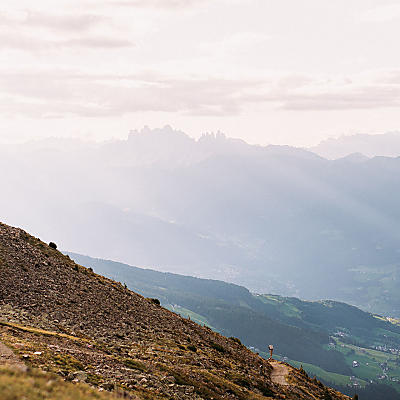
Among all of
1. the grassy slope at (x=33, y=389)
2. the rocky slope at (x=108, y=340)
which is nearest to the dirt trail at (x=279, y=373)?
the rocky slope at (x=108, y=340)

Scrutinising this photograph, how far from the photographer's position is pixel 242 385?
53.1m

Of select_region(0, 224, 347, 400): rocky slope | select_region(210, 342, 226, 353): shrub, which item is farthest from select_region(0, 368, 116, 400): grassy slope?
select_region(210, 342, 226, 353): shrub

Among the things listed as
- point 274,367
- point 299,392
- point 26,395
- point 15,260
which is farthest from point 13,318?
point 274,367

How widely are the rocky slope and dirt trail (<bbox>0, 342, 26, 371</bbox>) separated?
2.27ft

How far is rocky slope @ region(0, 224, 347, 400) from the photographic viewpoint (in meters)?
36.5

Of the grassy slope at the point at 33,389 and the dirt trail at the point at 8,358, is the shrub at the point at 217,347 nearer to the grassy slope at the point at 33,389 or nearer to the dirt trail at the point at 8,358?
the dirt trail at the point at 8,358

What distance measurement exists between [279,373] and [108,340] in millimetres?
39137

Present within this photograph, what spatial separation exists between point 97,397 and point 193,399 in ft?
62.7

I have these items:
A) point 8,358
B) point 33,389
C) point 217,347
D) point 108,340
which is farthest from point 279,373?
point 33,389

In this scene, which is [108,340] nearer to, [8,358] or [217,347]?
[8,358]

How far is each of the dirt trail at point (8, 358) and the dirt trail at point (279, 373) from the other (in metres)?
47.8

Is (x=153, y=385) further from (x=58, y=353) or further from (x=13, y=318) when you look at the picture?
(x=13, y=318)

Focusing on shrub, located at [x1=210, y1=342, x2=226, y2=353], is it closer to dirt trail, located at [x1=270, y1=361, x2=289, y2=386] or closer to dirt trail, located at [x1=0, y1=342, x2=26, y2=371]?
dirt trail, located at [x1=270, y1=361, x2=289, y2=386]

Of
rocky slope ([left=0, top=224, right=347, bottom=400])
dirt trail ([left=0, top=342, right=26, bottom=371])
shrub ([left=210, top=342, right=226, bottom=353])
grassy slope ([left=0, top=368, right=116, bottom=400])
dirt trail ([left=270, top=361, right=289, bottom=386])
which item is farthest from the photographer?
dirt trail ([left=270, top=361, right=289, bottom=386])
